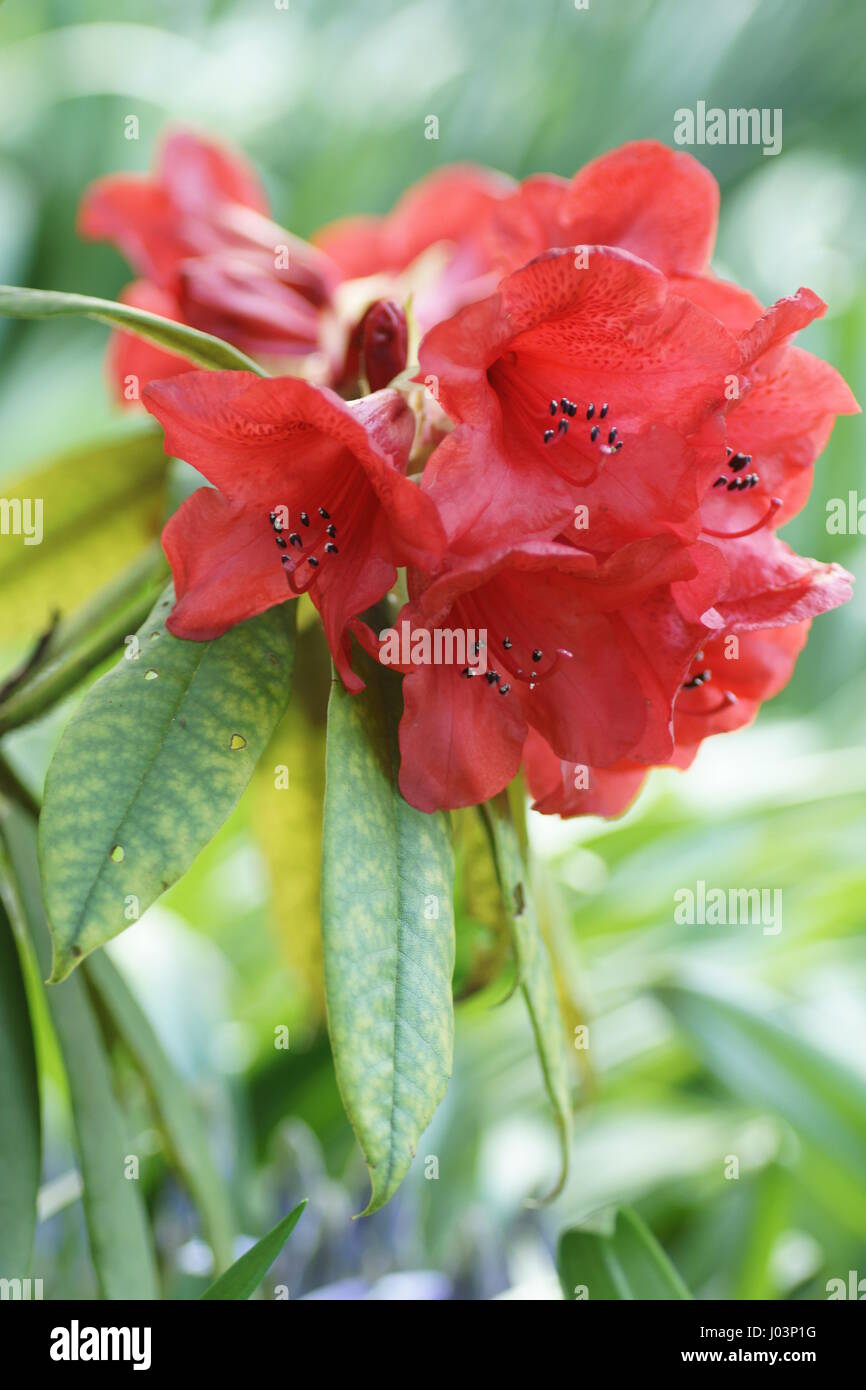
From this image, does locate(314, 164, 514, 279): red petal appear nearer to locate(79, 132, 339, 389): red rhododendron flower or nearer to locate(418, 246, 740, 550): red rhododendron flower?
locate(79, 132, 339, 389): red rhododendron flower

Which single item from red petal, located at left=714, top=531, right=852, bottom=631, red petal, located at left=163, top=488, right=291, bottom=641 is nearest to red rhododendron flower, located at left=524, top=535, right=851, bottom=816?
red petal, located at left=714, top=531, right=852, bottom=631

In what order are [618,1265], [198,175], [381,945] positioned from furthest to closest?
1. [198,175]
2. [618,1265]
3. [381,945]

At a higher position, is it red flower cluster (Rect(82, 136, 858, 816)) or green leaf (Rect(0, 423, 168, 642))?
green leaf (Rect(0, 423, 168, 642))

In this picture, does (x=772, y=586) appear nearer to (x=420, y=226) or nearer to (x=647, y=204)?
(x=647, y=204)

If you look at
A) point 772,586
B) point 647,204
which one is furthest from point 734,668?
point 647,204

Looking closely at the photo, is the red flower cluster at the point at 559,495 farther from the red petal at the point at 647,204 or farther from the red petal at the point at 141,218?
the red petal at the point at 141,218

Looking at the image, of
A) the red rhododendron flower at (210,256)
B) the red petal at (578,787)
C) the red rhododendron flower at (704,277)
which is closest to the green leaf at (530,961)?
the red petal at (578,787)
